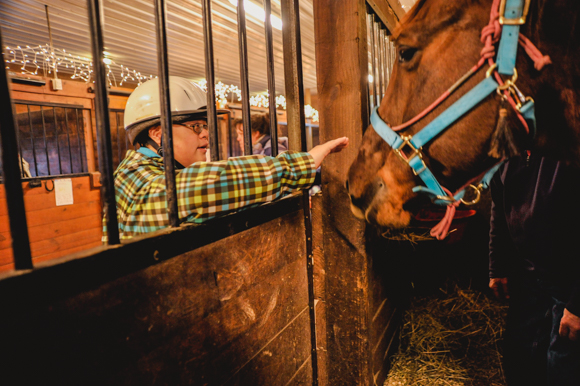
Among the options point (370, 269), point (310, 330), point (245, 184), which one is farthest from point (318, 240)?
point (245, 184)

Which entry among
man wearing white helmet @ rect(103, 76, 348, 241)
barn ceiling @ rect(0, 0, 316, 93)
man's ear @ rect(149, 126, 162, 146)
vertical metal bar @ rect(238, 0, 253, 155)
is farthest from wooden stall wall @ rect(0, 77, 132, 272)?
vertical metal bar @ rect(238, 0, 253, 155)

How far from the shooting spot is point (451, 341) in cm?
274

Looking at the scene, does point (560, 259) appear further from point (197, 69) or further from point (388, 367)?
point (197, 69)

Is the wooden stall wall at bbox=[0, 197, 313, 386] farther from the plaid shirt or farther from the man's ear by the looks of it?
the man's ear

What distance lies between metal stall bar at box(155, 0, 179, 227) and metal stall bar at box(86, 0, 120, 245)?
6.5 inches

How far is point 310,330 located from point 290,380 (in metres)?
0.27

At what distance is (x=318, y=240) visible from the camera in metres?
1.82

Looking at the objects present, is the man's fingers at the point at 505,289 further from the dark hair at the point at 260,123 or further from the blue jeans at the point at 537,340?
the dark hair at the point at 260,123

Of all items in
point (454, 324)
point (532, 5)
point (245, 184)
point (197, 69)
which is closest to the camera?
point (532, 5)

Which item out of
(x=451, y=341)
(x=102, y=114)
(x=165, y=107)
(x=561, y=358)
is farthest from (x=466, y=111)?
(x=451, y=341)

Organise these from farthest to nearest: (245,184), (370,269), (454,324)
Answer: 1. (454,324)
2. (370,269)
3. (245,184)

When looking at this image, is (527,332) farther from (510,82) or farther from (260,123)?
(260,123)

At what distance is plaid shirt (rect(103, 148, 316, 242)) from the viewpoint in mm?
1019

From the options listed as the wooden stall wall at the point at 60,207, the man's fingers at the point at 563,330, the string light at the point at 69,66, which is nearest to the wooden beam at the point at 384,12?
the man's fingers at the point at 563,330
